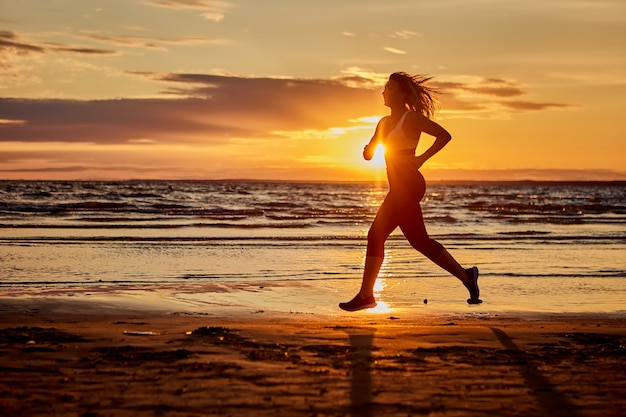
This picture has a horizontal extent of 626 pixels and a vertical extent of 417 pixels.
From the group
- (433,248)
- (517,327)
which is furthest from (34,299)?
(517,327)

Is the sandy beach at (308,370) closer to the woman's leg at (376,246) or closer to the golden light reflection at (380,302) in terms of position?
the woman's leg at (376,246)

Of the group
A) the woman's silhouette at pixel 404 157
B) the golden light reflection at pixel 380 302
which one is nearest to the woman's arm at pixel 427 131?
the woman's silhouette at pixel 404 157

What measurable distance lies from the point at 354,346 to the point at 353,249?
13.2m

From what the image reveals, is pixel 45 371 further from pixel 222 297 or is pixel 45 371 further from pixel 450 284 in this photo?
pixel 450 284

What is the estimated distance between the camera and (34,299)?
9.57 metres

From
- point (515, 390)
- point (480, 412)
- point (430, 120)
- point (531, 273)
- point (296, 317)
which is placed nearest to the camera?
point (480, 412)

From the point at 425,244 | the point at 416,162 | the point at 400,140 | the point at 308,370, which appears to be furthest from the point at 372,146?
the point at 308,370

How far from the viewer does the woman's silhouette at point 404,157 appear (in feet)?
23.9

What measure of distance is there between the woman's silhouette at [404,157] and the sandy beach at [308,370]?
917 mm

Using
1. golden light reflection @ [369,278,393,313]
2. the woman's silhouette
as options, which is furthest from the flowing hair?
golden light reflection @ [369,278,393,313]

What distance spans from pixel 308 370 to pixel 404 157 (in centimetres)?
282

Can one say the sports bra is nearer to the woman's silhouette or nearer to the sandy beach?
the woman's silhouette

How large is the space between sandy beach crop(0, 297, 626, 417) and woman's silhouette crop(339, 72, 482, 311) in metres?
0.92

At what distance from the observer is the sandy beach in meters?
4.27
